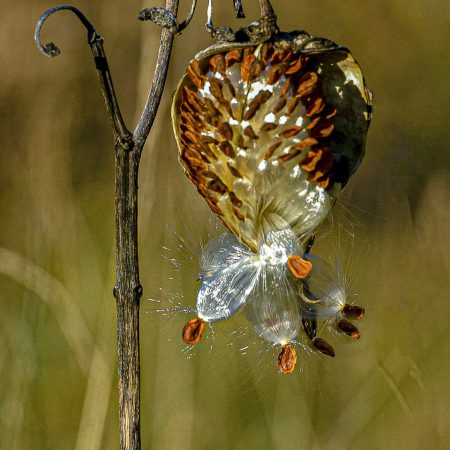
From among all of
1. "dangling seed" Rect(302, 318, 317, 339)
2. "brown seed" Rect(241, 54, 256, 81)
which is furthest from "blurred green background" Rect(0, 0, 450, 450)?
"brown seed" Rect(241, 54, 256, 81)

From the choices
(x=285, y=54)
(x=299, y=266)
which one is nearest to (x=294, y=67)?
(x=285, y=54)

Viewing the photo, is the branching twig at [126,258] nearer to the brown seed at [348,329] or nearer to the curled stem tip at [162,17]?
the curled stem tip at [162,17]

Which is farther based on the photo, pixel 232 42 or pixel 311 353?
pixel 311 353

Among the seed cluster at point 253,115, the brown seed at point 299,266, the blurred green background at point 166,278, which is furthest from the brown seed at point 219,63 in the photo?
the blurred green background at point 166,278

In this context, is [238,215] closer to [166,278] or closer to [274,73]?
[274,73]

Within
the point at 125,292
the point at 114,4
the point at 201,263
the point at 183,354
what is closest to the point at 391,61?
the point at 114,4

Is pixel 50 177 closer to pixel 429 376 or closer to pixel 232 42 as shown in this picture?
pixel 429 376
